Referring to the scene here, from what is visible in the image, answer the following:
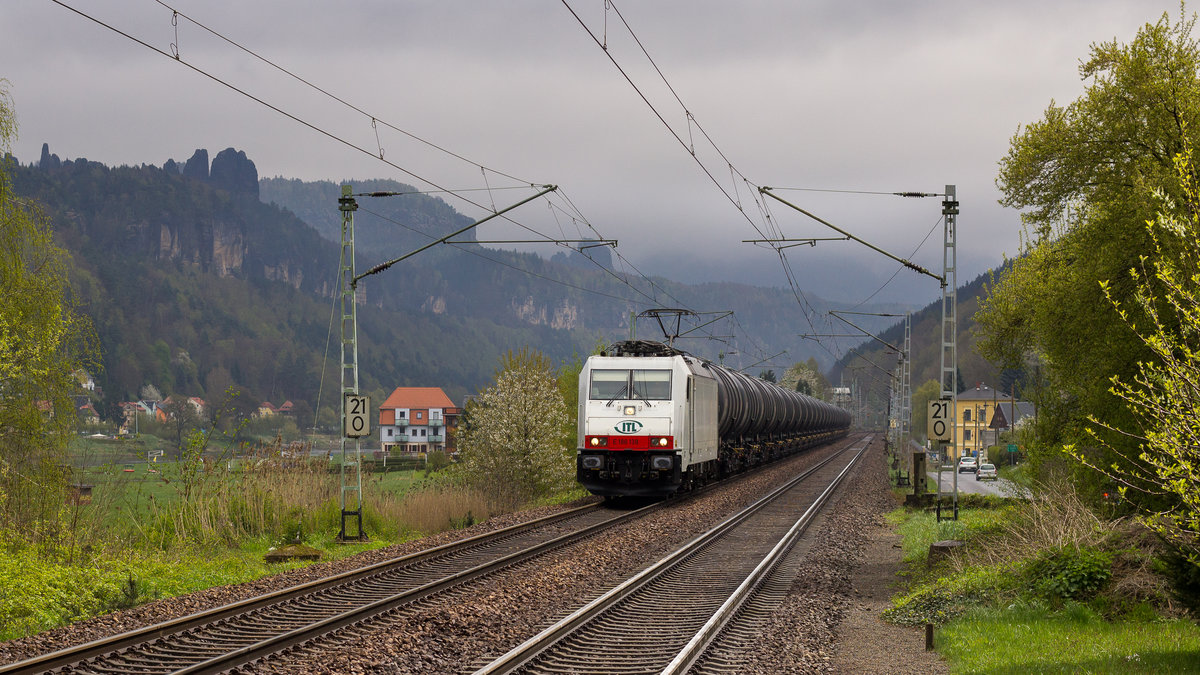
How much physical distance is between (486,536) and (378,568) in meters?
3.83

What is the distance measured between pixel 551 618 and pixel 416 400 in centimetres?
15386

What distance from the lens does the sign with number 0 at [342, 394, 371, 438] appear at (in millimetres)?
18422

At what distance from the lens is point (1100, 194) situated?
2047 centimetres

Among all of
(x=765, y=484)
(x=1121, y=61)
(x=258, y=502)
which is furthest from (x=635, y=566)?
(x=765, y=484)

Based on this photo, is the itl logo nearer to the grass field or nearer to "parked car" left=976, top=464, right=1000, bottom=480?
the grass field

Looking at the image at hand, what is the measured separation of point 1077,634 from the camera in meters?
9.81

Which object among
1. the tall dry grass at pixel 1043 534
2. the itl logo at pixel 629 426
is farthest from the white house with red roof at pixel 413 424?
the tall dry grass at pixel 1043 534

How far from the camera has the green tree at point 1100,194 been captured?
18.6 m

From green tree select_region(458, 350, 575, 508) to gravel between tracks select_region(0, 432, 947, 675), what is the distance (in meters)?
14.2

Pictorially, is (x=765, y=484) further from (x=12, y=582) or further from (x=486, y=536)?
(x=12, y=582)

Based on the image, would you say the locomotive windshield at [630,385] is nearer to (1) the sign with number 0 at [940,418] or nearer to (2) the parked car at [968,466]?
(1) the sign with number 0 at [940,418]

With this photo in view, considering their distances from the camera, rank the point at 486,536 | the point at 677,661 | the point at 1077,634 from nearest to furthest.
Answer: the point at 677,661, the point at 1077,634, the point at 486,536

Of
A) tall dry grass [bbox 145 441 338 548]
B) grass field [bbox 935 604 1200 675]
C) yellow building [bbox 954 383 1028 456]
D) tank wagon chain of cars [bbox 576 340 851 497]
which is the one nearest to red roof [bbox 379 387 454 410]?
yellow building [bbox 954 383 1028 456]

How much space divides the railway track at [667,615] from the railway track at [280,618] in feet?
7.38
